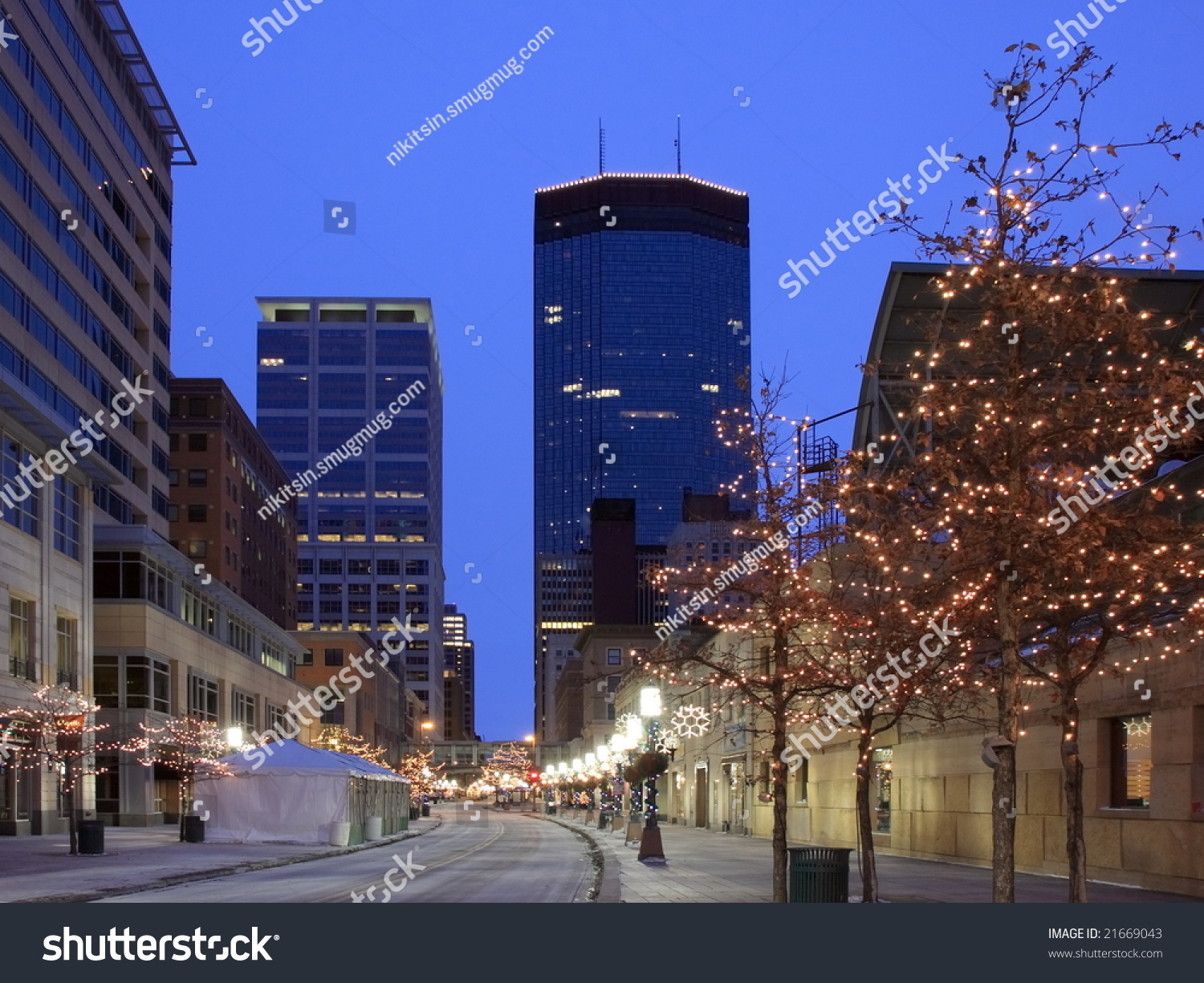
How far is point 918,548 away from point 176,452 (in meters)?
111

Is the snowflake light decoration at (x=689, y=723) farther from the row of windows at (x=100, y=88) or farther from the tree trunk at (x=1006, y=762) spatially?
the tree trunk at (x=1006, y=762)

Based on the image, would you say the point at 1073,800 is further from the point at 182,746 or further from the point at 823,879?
the point at 182,746

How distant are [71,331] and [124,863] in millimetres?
42216

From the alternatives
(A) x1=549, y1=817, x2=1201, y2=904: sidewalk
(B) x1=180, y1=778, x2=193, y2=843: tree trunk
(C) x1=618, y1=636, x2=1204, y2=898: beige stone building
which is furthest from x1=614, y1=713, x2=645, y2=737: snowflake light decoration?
(A) x1=549, y1=817, x2=1201, y2=904: sidewalk

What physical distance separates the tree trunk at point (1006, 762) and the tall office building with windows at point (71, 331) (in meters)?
39.5

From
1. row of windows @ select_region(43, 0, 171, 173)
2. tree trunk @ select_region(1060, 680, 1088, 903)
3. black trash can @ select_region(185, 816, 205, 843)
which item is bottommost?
black trash can @ select_region(185, 816, 205, 843)

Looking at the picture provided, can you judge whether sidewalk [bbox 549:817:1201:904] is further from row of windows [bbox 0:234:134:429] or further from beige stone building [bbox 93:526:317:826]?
row of windows [bbox 0:234:134:429]

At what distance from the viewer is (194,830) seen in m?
49.5

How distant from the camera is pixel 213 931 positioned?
1276 centimetres

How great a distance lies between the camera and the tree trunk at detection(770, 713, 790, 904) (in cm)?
2177

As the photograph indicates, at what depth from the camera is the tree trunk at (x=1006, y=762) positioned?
14984 millimetres

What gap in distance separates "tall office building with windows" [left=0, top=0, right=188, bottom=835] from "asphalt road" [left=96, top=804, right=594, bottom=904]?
1518 cm

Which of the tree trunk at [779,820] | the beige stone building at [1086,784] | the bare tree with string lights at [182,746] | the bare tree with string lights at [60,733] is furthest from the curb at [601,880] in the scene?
the bare tree with string lights at [182,746]

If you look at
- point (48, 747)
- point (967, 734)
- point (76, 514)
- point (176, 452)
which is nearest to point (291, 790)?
point (48, 747)
